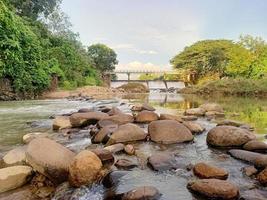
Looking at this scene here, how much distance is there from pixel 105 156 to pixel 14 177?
1539mm

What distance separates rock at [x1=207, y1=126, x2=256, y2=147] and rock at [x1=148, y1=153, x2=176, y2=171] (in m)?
1.61

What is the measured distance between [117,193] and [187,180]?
1191 mm

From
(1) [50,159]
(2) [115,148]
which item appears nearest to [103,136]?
(2) [115,148]

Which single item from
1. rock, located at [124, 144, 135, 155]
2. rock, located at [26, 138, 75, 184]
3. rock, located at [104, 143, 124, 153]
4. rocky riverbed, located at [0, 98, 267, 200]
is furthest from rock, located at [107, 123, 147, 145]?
rock, located at [26, 138, 75, 184]

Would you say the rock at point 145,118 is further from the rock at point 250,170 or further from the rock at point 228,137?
the rock at point 250,170

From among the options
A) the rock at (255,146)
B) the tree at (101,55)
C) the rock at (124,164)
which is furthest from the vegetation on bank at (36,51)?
the rock at (255,146)

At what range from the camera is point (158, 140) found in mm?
7398

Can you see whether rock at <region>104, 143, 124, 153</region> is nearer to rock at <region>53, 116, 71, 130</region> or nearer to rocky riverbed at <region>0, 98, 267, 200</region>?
rocky riverbed at <region>0, 98, 267, 200</region>

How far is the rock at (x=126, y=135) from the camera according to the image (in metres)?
7.23

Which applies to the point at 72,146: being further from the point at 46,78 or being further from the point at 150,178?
the point at 46,78

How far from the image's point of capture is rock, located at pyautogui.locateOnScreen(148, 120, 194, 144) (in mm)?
7418

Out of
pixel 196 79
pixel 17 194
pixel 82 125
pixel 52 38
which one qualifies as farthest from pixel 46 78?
pixel 196 79

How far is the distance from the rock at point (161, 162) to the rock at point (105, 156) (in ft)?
2.26

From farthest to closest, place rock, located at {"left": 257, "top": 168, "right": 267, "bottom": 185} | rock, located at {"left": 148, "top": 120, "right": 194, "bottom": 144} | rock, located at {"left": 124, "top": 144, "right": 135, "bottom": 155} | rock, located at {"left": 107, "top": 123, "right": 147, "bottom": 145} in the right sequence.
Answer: rock, located at {"left": 148, "top": 120, "right": 194, "bottom": 144}
rock, located at {"left": 107, "top": 123, "right": 147, "bottom": 145}
rock, located at {"left": 124, "top": 144, "right": 135, "bottom": 155}
rock, located at {"left": 257, "top": 168, "right": 267, "bottom": 185}
